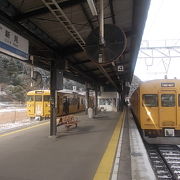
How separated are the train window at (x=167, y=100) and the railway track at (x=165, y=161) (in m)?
1.88

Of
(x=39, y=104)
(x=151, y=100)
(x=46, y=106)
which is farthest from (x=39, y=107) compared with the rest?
(x=151, y=100)

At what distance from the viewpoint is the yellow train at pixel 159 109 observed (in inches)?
504

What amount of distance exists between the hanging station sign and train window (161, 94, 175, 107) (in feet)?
20.9

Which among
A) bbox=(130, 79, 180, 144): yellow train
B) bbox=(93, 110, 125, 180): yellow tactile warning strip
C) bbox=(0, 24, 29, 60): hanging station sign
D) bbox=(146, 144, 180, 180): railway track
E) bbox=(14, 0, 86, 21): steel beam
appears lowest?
bbox=(146, 144, 180, 180): railway track

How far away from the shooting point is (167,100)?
13.1 metres

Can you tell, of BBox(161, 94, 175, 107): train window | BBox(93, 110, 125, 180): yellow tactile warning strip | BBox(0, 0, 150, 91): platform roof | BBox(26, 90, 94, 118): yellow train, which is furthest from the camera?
BBox(26, 90, 94, 118): yellow train

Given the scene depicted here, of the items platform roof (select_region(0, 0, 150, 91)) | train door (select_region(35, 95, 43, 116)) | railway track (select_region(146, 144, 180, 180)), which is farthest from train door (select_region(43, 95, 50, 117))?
railway track (select_region(146, 144, 180, 180))

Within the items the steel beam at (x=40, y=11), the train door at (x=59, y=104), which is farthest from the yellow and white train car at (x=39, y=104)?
the steel beam at (x=40, y=11)

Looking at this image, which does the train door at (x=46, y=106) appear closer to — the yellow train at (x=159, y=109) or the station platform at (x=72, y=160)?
the yellow train at (x=159, y=109)

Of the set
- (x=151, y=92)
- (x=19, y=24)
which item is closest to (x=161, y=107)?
(x=151, y=92)

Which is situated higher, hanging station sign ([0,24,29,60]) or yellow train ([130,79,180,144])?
hanging station sign ([0,24,29,60])

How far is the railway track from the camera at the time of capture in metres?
9.02

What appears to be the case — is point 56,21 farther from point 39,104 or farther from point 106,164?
point 39,104

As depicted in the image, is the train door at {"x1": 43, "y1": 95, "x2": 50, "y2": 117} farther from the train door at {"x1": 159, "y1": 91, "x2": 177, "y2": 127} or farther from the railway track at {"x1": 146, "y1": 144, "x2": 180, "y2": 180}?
the train door at {"x1": 159, "y1": 91, "x2": 177, "y2": 127}
